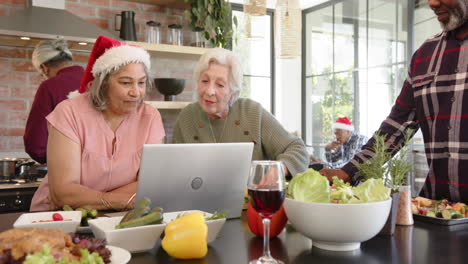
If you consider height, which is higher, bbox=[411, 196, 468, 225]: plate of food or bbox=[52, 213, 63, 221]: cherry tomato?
bbox=[52, 213, 63, 221]: cherry tomato

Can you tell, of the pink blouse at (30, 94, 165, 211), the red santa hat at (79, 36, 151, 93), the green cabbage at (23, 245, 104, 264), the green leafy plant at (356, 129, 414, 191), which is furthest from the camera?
the red santa hat at (79, 36, 151, 93)

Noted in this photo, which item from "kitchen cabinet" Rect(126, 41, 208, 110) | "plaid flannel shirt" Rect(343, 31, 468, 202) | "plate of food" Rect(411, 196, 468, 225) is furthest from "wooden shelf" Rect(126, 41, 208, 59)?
"plate of food" Rect(411, 196, 468, 225)

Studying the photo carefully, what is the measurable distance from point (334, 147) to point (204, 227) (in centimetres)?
475

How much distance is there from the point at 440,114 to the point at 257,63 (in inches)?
198

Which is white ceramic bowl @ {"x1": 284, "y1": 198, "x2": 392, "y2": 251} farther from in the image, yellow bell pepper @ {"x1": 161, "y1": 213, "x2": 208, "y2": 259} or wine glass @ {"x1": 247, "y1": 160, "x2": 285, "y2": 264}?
yellow bell pepper @ {"x1": 161, "y1": 213, "x2": 208, "y2": 259}

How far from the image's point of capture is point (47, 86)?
302 centimetres

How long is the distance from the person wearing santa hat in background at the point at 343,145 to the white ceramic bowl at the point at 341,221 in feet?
14.6

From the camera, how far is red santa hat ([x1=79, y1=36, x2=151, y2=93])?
2111 millimetres

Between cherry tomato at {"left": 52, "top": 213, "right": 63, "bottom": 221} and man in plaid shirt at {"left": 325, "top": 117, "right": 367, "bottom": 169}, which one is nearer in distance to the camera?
cherry tomato at {"left": 52, "top": 213, "right": 63, "bottom": 221}

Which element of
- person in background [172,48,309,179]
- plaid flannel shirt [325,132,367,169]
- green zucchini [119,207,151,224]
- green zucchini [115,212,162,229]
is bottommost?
plaid flannel shirt [325,132,367,169]

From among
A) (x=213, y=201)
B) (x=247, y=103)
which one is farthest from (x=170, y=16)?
(x=213, y=201)

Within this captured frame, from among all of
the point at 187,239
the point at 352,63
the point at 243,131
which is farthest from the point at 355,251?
the point at 352,63

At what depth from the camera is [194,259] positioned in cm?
102

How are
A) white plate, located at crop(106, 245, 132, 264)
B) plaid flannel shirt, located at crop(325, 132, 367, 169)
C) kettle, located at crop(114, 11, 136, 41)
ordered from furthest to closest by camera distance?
1. plaid flannel shirt, located at crop(325, 132, 367, 169)
2. kettle, located at crop(114, 11, 136, 41)
3. white plate, located at crop(106, 245, 132, 264)
